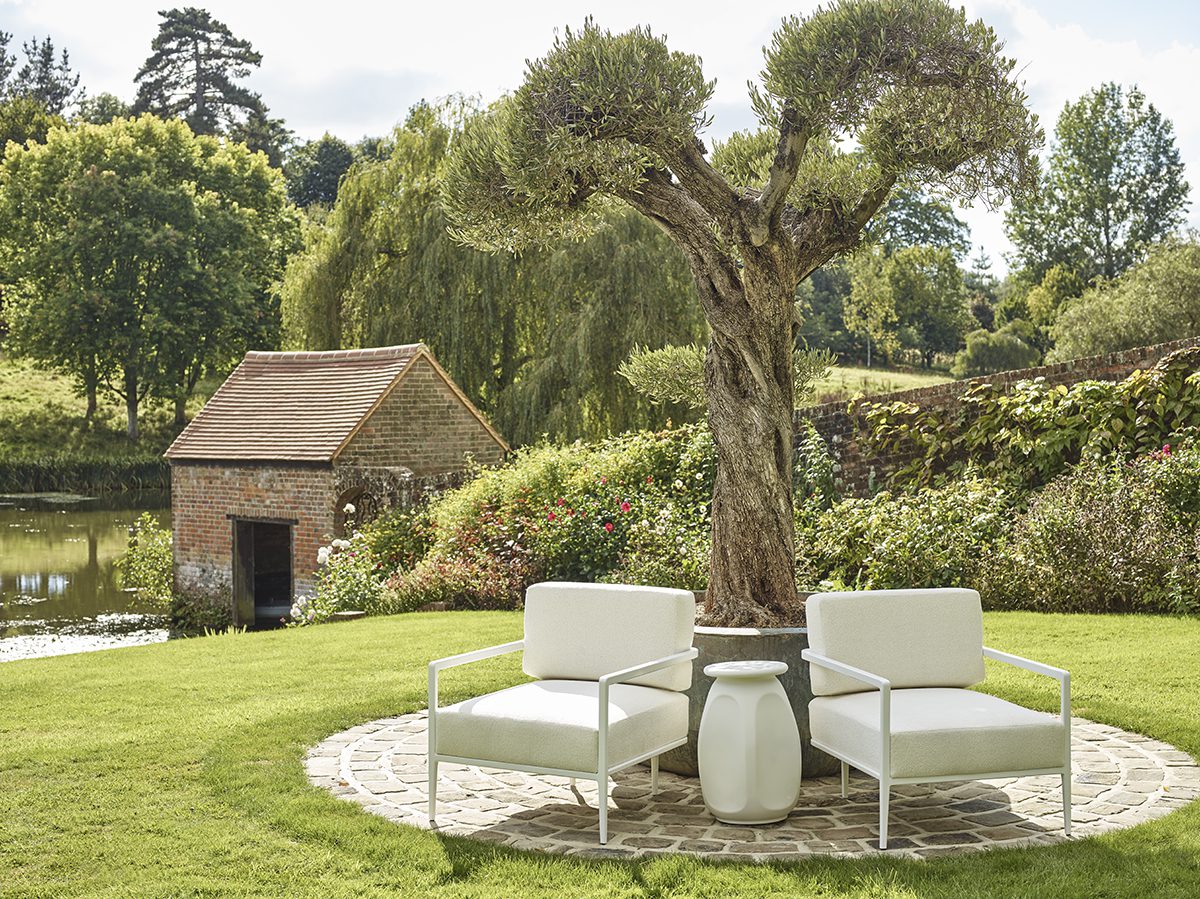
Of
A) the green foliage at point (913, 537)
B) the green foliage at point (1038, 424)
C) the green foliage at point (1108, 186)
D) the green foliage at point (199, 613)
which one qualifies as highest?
the green foliage at point (1108, 186)

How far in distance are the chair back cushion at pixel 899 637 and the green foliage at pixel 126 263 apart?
3535 centimetres

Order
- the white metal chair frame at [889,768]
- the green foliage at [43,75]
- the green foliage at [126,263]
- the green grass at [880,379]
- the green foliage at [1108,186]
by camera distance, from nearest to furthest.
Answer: the white metal chair frame at [889,768] < the green foliage at [126,263] < the green grass at [880,379] < the green foliage at [1108,186] < the green foliage at [43,75]

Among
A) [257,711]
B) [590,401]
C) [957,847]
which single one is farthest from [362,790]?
[590,401]

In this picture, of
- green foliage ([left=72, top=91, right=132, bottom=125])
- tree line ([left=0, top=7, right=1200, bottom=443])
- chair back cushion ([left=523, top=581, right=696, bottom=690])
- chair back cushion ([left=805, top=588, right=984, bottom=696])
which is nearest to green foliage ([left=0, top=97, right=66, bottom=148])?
tree line ([left=0, top=7, right=1200, bottom=443])

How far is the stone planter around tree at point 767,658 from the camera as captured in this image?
5.65 meters

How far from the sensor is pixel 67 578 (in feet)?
72.2

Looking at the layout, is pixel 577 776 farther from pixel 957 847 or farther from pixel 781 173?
pixel 781 173

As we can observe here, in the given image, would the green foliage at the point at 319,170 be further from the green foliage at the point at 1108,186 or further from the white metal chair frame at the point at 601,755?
the white metal chair frame at the point at 601,755

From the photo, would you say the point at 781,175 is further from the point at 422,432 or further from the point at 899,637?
the point at 422,432

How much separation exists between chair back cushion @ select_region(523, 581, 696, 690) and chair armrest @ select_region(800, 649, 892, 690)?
57 centimetres

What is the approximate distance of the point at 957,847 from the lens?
15.4ft

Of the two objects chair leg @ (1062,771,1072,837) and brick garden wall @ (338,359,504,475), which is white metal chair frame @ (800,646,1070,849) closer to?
chair leg @ (1062,771,1072,837)

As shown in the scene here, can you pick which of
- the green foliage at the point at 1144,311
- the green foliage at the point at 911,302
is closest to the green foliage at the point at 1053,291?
the green foliage at the point at 911,302

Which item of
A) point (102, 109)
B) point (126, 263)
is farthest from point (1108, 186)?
point (102, 109)
